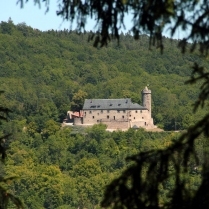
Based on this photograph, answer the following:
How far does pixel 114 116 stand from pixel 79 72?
160 feet

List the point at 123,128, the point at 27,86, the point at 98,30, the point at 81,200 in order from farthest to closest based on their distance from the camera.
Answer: the point at 27,86, the point at 123,128, the point at 81,200, the point at 98,30

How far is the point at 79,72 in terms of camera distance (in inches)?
5773

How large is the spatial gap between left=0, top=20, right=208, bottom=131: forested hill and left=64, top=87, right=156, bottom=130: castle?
314 inches

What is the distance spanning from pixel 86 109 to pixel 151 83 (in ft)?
128

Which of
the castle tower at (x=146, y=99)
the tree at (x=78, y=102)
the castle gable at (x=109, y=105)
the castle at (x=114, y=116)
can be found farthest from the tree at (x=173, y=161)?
the castle tower at (x=146, y=99)

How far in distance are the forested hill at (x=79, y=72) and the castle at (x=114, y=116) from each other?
7976mm

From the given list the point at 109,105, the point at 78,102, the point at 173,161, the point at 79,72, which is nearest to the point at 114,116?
the point at 109,105

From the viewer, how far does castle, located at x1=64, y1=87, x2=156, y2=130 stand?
321 ft

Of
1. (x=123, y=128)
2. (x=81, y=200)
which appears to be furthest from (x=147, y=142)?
(x=81, y=200)

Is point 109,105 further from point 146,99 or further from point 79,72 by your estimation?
point 79,72

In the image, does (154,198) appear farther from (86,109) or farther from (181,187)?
(86,109)

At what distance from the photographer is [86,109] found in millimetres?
98750

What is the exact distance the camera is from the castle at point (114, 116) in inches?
3851

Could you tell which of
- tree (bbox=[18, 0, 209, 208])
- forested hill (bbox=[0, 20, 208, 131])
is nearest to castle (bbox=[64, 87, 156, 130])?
forested hill (bbox=[0, 20, 208, 131])
